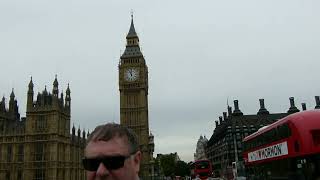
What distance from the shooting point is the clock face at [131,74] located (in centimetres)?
10075

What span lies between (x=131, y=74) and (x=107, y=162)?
326ft

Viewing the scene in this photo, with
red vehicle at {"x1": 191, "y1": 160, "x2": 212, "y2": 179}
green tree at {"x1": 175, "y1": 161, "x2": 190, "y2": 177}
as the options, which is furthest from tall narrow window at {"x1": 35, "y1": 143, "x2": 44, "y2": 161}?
green tree at {"x1": 175, "y1": 161, "x2": 190, "y2": 177}

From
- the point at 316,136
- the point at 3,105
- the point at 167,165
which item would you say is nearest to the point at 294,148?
the point at 316,136

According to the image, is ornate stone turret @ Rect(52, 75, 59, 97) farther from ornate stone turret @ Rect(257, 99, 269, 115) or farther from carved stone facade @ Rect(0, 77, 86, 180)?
ornate stone turret @ Rect(257, 99, 269, 115)

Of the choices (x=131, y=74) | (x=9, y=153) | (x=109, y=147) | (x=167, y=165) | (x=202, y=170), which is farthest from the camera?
(x=167, y=165)

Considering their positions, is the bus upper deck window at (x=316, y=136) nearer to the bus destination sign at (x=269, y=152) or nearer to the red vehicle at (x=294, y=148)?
the red vehicle at (x=294, y=148)

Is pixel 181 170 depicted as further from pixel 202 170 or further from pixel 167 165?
pixel 202 170

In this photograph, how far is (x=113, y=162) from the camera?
2.21 metres

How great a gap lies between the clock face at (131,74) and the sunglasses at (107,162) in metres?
98.5

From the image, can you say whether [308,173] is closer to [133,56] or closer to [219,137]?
[133,56]

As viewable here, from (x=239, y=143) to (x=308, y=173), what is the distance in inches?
3670

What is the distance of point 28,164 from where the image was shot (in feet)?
228

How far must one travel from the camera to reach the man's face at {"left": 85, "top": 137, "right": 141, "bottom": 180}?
219cm

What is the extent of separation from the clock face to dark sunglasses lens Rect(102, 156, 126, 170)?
9850 cm
